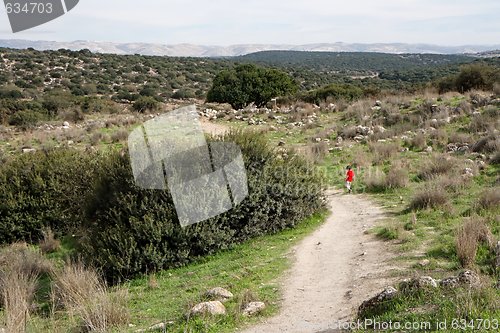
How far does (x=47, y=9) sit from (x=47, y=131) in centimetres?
1693

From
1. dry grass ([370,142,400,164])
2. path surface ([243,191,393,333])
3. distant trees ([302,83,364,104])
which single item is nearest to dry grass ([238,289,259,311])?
path surface ([243,191,393,333])

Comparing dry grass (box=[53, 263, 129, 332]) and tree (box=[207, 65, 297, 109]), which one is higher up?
tree (box=[207, 65, 297, 109])

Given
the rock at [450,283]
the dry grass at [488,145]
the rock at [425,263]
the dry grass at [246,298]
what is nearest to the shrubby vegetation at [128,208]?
the dry grass at [246,298]

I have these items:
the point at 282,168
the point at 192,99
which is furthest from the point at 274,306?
the point at 192,99

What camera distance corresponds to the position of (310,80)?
64000 mm

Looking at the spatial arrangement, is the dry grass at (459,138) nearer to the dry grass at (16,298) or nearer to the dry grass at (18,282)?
the dry grass at (18,282)

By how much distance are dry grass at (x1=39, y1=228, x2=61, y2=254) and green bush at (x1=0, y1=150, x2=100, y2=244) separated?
0.44 metres

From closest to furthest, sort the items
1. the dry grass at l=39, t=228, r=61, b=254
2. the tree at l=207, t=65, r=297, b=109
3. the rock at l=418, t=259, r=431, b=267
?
the rock at l=418, t=259, r=431, b=267
the dry grass at l=39, t=228, r=61, b=254
the tree at l=207, t=65, r=297, b=109

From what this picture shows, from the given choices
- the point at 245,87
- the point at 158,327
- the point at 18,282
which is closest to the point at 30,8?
the point at 18,282

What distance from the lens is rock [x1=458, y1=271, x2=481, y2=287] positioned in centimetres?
507

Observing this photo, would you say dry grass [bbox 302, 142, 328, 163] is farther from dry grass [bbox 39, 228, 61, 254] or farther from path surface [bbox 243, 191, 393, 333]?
dry grass [bbox 39, 228, 61, 254]

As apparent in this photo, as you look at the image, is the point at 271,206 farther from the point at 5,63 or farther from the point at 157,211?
the point at 5,63

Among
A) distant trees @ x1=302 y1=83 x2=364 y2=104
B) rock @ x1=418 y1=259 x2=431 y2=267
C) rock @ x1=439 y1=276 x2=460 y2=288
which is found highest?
distant trees @ x1=302 y1=83 x2=364 y2=104

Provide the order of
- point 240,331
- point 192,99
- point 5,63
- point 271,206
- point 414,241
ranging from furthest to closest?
point 5,63 → point 192,99 → point 271,206 → point 414,241 → point 240,331
